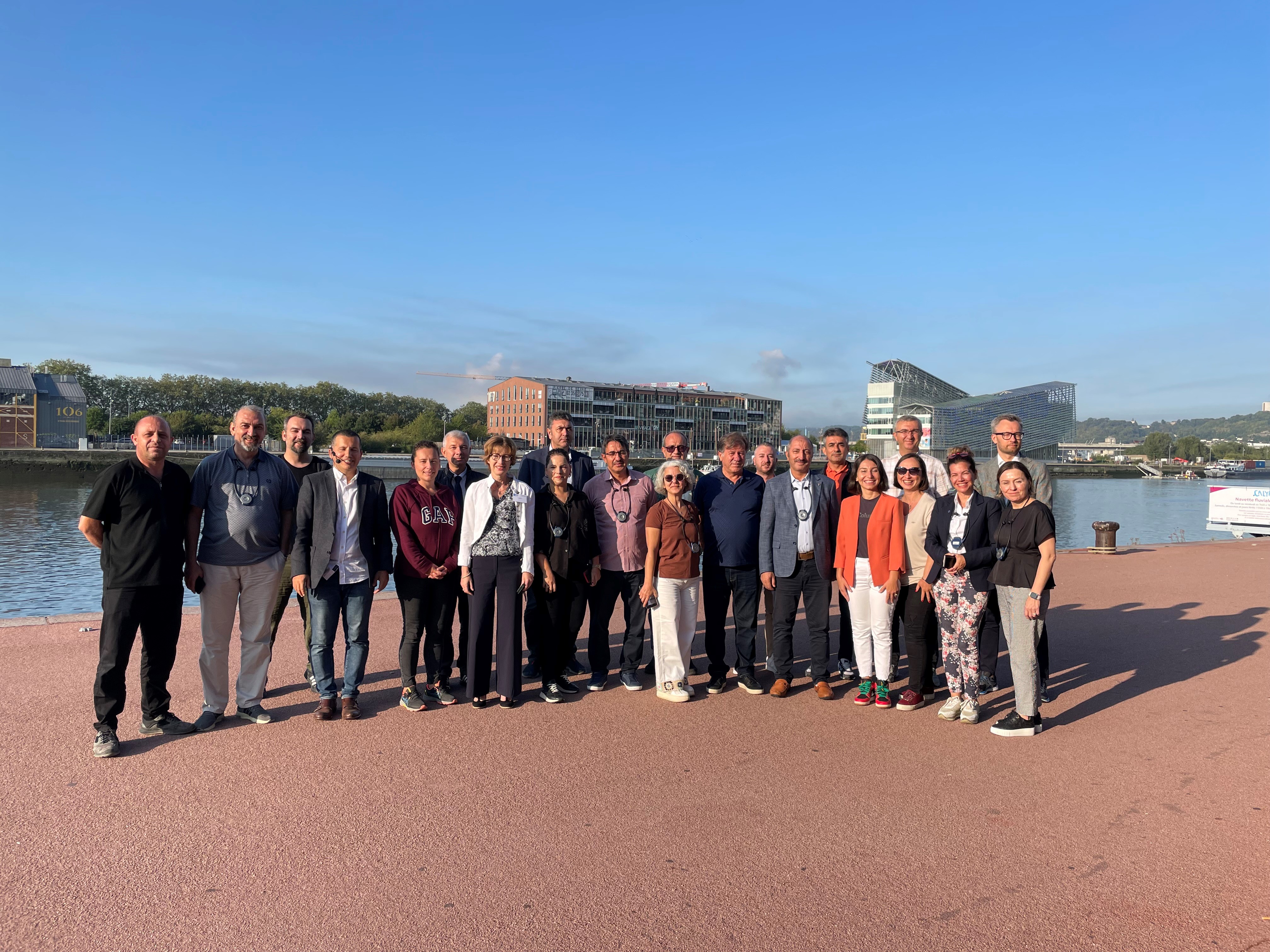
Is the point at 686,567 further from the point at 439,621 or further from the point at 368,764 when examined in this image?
the point at 368,764

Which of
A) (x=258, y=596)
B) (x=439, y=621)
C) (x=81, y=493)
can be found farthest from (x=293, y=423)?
(x=81, y=493)

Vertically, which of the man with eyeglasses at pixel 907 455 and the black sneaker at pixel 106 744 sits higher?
the man with eyeglasses at pixel 907 455

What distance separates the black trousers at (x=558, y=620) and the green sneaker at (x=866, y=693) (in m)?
1.89

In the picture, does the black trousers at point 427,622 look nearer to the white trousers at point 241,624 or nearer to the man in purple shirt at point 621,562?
the white trousers at point 241,624

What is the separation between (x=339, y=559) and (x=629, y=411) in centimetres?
11404

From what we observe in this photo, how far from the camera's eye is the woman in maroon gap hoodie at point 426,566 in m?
5.07

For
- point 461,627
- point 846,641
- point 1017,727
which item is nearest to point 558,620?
point 461,627

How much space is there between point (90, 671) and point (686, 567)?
161 inches

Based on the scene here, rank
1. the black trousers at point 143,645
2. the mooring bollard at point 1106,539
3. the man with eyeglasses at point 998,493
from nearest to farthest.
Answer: the black trousers at point 143,645 < the man with eyeglasses at point 998,493 < the mooring bollard at point 1106,539

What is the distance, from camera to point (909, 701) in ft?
16.5

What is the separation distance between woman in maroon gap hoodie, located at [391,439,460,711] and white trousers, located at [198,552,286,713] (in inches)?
29.9

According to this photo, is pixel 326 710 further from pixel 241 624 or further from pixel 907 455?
pixel 907 455

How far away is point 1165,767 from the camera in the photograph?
4113 mm

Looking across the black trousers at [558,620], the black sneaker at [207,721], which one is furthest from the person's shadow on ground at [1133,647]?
the black sneaker at [207,721]
